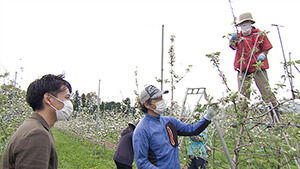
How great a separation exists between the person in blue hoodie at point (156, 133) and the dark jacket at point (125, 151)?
1.04 meters

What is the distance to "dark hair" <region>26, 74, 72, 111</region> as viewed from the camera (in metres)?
1.69

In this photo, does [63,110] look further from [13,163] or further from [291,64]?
[291,64]

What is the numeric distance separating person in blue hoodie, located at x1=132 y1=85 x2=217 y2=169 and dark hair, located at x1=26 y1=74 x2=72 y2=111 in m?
1.00

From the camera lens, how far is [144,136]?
2.40m

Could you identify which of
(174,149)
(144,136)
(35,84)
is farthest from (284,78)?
(35,84)

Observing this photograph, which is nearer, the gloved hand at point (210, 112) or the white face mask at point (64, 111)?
the white face mask at point (64, 111)

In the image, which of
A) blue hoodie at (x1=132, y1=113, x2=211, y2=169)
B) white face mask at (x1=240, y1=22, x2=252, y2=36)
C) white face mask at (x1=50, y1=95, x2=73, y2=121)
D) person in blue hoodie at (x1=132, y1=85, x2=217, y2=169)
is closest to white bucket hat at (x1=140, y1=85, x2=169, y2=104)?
person in blue hoodie at (x1=132, y1=85, x2=217, y2=169)

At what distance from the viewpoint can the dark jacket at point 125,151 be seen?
3514 mm

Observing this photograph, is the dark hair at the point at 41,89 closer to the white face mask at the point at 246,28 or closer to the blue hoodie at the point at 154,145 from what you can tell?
the blue hoodie at the point at 154,145

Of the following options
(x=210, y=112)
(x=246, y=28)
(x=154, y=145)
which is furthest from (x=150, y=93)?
(x=246, y=28)

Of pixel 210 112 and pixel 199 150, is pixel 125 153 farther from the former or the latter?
pixel 210 112

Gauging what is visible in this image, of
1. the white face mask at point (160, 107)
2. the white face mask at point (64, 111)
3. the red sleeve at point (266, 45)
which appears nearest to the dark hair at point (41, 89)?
the white face mask at point (64, 111)

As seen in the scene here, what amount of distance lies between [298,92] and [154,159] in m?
1.43

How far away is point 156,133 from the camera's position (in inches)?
96.0
